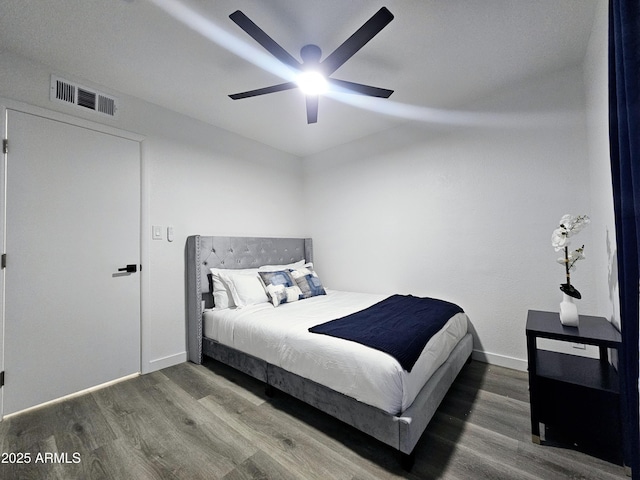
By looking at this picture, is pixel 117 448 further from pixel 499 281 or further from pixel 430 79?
pixel 430 79

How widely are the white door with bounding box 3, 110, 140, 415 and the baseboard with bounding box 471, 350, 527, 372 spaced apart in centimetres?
330

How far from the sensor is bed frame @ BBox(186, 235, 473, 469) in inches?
56.5

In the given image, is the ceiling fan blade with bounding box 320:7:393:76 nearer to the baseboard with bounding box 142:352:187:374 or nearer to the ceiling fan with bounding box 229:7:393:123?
the ceiling fan with bounding box 229:7:393:123

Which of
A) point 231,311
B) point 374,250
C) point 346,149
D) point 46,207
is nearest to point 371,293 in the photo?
point 374,250

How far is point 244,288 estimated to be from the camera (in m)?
2.76

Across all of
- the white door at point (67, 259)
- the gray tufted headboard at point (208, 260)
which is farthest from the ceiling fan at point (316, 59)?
the gray tufted headboard at point (208, 260)

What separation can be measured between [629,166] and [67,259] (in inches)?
135

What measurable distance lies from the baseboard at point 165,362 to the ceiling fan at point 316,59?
2516 mm

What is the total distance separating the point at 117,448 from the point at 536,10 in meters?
3.73

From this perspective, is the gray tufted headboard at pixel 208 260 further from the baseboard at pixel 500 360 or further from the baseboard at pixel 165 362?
the baseboard at pixel 500 360

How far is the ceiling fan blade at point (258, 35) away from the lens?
1.41m

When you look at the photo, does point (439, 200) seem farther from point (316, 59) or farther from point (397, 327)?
point (316, 59)

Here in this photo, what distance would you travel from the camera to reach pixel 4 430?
175 centimetres

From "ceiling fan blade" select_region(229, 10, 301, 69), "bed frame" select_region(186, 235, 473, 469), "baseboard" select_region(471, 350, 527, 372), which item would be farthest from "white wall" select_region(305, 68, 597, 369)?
"ceiling fan blade" select_region(229, 10, 301, 69)
